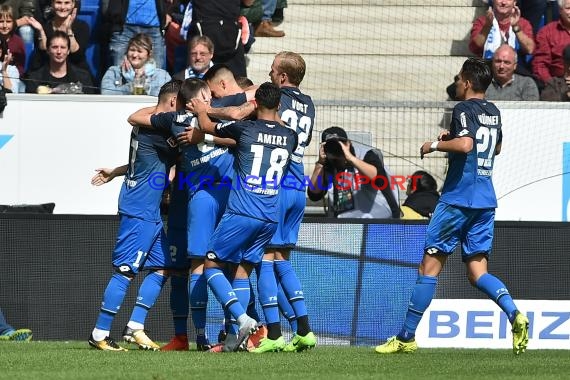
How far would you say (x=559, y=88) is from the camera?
1534 centimetres

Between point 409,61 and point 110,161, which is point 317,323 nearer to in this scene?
point 110,161

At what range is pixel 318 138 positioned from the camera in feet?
46.8

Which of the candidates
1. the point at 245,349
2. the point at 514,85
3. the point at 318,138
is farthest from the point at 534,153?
the point at 245,349

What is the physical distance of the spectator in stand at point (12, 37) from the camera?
51.6ft

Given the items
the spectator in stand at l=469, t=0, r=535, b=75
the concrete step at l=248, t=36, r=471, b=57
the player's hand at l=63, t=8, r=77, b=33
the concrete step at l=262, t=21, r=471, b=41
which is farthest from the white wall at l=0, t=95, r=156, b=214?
the spectator in stand at l=469, t=0, r=535, b=75

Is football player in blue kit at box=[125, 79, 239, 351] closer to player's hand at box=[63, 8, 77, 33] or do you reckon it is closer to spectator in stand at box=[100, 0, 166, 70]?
spectator in stand at box=[100, 0, 166, 70]

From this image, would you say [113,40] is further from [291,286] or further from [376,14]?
[291,286]

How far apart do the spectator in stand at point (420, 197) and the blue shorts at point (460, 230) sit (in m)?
3.06

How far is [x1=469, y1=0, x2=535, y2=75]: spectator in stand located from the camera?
54.3 ft

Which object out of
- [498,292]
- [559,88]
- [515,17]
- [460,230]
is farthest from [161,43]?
[498,292]

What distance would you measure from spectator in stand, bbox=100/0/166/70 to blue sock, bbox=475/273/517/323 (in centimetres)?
654

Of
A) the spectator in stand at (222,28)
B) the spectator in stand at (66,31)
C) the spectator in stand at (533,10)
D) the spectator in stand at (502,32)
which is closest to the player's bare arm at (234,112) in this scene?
the spectator in stand at (222,28)

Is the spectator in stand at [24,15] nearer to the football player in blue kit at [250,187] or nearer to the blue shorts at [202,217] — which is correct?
the blue shorts at [202,217]

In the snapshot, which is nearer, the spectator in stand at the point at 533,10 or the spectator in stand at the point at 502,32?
the spectator in stand at the point at 502,32
